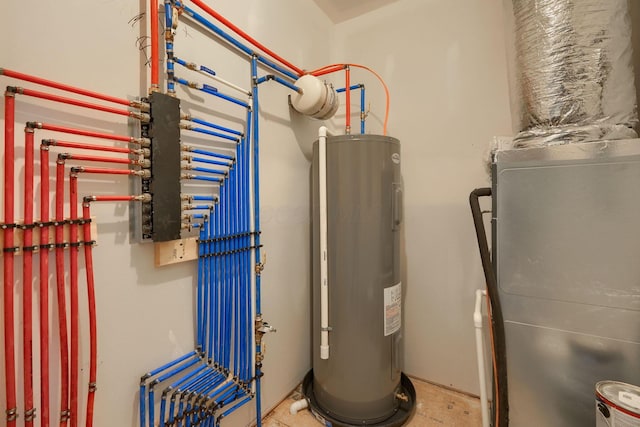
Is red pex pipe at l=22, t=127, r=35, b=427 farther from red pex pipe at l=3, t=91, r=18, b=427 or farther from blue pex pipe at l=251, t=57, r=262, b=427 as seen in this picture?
blue pex pipe at l=251, t=57, r=262, b=427

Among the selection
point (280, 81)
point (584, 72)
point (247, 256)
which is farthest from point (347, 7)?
point (247, 256)

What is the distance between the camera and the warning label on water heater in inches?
60.6

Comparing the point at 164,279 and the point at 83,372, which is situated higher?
the point at 164,279

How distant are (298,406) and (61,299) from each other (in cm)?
135

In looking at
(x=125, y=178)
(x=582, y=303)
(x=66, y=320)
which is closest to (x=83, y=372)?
(x=66, y=320)

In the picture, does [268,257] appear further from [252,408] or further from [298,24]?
[298,24]

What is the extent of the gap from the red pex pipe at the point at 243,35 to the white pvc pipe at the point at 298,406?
196cm

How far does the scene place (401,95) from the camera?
6.44 feet

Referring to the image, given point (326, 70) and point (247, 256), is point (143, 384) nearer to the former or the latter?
point (247, 256)

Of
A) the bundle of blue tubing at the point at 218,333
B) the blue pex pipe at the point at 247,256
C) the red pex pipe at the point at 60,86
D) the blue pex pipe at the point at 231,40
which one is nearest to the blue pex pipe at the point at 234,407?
the bundle of blue tubing at the point at 218,333

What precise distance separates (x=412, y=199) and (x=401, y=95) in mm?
714

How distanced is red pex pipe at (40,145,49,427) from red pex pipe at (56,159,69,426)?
25 mm

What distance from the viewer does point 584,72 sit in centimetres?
95

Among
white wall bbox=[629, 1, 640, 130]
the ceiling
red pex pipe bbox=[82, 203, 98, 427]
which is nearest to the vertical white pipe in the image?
red pex pipe bbox=[82, 203, 98, 427]
